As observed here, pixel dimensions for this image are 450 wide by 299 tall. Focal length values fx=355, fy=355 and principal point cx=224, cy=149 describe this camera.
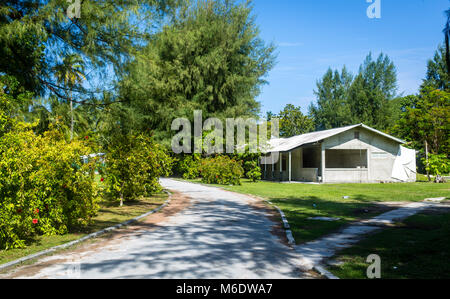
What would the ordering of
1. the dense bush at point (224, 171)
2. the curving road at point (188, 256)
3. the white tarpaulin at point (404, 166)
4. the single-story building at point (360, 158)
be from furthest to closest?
the white tarpaulin at point (404, 166) → the single-story building at point (360, 158) → the dense bush at point (224, 171) → the curving road at point (188, 256)

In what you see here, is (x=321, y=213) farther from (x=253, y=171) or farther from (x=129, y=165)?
(x=253, y=171)

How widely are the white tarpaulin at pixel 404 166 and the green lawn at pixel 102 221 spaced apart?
23614 millimetres

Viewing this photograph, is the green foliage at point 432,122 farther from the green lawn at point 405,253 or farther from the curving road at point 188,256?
the curving road at point 188,256

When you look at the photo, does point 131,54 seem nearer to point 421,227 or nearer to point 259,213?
point 259,213

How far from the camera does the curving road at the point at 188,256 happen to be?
5555 mm

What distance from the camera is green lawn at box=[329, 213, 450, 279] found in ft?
18.4

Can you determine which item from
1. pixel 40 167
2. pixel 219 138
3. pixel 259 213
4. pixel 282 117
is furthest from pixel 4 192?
pixel 282 117

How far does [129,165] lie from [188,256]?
8344 millimetres

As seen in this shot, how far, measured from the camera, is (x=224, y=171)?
88.4 ft

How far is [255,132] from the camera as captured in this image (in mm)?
40000

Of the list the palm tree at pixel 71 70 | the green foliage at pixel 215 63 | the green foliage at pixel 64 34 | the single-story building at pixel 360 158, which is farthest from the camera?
the green foliage at pixel 215 63

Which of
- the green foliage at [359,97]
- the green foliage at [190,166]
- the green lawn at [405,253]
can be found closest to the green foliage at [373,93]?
the green foliage at [359,97]

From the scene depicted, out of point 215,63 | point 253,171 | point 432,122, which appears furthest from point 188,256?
point 215,63

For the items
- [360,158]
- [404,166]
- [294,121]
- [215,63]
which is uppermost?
[215,63]
